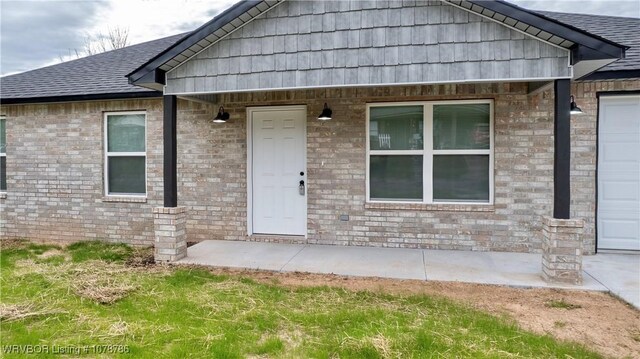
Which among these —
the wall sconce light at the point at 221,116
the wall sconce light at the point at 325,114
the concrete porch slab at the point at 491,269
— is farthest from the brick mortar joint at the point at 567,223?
the wall sconce light at the point at 221,116

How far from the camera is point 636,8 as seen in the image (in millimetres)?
9055

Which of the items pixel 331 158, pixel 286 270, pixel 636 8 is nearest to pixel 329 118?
pixel 331 158

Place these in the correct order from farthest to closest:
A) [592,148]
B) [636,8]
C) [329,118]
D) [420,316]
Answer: [636,8] → [329,118] → [592,148] → [420,316]

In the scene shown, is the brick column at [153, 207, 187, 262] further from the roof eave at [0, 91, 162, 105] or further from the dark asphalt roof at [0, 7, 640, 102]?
the dark asphalt roof at [0, 7, 640, 102]

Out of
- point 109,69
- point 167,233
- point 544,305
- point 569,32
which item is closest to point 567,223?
point 544,305

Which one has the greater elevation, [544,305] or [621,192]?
[621,192]

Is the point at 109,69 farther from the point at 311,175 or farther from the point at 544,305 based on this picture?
the point at 544,305

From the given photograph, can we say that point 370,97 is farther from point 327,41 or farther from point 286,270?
point 286,270

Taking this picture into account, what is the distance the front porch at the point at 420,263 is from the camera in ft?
15.2

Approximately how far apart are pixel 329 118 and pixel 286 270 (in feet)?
8.37

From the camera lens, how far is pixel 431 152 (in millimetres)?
6168

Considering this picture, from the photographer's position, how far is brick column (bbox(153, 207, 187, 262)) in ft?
18.0

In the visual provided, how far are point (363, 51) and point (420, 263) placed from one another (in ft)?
9.80

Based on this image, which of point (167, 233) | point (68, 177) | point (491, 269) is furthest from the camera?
point (68, 177)
